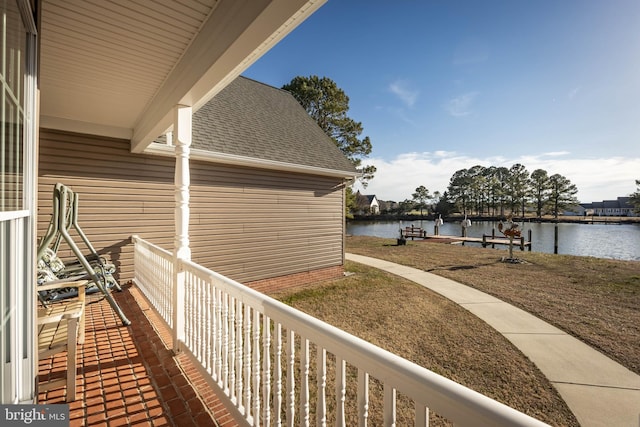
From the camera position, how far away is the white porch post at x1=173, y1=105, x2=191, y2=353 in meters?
3.00

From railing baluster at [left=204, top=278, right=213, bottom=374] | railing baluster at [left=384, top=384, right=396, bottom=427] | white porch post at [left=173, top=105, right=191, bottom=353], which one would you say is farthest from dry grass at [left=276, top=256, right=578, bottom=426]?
railing baluster at [left=384, top=384, right=396, bottom=427]

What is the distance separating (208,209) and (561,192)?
51.3 meters

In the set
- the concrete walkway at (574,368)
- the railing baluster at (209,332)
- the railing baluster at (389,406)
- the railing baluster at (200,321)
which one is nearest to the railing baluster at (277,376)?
the railing baluster at (389,406)

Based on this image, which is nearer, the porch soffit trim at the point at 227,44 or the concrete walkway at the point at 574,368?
the porch soffit trim at the point at 227,44

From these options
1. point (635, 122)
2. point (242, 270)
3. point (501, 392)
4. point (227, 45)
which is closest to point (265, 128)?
point (242, 270)

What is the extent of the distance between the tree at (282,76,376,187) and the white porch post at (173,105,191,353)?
53.8 ft

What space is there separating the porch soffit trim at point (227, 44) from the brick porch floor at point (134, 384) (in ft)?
9.09

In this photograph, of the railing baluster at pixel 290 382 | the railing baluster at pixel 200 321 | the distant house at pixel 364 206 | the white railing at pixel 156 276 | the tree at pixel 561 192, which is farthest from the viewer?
the distant house at pixel 364 206

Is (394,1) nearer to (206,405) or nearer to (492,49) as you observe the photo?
(492,49)

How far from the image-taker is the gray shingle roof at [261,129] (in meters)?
6.34

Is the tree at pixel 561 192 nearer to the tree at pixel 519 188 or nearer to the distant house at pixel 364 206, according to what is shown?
the tree at pixel 519 188

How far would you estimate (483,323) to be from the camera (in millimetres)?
4938

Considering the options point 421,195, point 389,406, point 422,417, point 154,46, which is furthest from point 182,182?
point 421,195

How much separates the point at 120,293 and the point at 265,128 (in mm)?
5353
